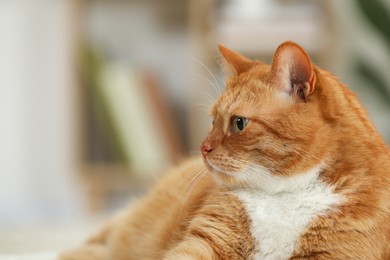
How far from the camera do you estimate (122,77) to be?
3.31 meters

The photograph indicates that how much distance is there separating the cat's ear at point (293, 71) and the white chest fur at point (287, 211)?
0.14 metres

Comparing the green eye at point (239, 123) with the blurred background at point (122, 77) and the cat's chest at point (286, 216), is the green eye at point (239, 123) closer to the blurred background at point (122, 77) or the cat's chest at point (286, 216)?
the cat's chest at point (286, 216)

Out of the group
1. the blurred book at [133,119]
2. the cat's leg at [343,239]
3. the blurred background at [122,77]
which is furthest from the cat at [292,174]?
the blurred book at [133,119]

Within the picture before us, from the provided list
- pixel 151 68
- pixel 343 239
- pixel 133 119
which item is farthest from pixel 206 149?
pixel 151 68

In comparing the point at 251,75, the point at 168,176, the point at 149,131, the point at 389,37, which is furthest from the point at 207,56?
the point at 251,75

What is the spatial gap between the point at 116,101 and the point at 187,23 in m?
0.61

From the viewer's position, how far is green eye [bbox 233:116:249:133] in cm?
113

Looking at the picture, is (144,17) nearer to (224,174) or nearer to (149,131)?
(149,131)

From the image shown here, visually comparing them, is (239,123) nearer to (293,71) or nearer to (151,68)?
(293,71)

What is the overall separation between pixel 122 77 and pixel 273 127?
2.30m

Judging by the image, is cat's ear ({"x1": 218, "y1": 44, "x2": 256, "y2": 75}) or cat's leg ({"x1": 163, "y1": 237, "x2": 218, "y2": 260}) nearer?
cat's leg ({"x1": 163, "y1": 237, "x2": 218, "y2": 260})

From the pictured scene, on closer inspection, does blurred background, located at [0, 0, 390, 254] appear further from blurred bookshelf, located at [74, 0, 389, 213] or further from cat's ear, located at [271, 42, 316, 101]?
cat's ear, located at [271, 42, 316, 101]

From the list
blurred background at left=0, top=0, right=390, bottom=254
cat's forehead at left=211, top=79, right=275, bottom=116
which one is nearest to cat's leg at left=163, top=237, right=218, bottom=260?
cat's forehead at left=211, top=79, right=275, bottom=116

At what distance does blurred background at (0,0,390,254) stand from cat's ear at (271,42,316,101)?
5.34 feet
